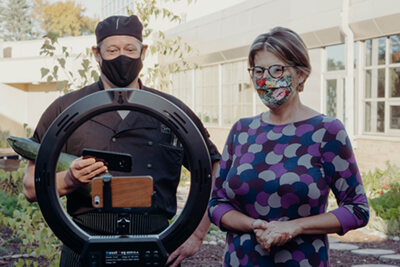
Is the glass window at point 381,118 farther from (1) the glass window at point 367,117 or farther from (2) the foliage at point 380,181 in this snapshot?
(2) the foliage at point 380,181

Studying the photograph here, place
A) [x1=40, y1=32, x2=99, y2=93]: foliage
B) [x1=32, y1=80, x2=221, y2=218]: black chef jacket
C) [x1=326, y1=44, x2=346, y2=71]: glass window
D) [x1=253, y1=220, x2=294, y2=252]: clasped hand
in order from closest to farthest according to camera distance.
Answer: [x1=253, y1=220, x2=294, y2=252]: clasped hand < [x1=32, y1=80, x2=221, y2=218]: black chef jacket < [x1=40, y1=32, x2=99, y2=93]: foliage < [x1=326, y1=44, x2=346, y2=71]: glass window

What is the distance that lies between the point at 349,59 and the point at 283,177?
10271 mm

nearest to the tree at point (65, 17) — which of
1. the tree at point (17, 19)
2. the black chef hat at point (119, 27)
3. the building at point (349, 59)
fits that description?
the tree at point (17, 19)

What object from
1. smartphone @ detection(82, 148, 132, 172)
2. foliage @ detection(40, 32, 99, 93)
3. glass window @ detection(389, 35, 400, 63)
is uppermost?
glass window @ detection(389, 35, 400, 63)

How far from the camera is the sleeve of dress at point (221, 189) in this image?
8.39 ft

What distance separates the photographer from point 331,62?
519 inches

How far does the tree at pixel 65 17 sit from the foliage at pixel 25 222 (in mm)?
47768

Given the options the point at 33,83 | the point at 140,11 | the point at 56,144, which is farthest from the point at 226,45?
the point at 56,144

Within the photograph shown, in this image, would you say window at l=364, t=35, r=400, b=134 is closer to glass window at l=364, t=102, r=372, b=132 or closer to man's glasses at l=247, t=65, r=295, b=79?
glass window at l=364, t=102, r=372, b=132

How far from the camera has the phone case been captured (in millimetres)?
1683

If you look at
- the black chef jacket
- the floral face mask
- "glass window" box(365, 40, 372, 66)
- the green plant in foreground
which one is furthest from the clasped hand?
"glass window" box(365, 40, 372, 66)

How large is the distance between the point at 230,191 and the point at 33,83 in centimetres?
2789

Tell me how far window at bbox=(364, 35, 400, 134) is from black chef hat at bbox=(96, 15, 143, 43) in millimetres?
9778

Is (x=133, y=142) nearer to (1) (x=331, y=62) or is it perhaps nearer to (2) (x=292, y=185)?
(2) (x=292, y=185)
